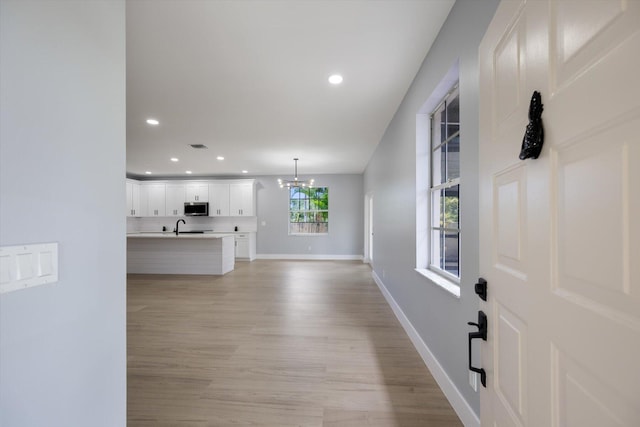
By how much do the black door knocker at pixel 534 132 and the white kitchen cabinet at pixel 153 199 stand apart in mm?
9614

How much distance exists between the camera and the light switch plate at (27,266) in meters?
0.73

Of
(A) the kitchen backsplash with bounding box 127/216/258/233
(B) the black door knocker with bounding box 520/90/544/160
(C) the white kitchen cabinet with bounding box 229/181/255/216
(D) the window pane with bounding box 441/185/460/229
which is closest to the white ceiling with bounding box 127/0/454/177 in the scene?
(D) the window pane with bounding box 441/185/460/229

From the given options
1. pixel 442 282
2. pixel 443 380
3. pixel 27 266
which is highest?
pixel 27 266

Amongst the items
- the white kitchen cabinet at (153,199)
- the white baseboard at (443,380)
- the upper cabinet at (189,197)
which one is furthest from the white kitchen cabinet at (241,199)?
the white baseboard at (443,380)

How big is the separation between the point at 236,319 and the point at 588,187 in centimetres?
363

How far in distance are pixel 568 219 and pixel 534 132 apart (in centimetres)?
23

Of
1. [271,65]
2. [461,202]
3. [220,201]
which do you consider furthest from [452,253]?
[220,201]

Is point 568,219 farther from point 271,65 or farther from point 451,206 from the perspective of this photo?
point 271,65

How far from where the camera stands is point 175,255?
616 centimetres

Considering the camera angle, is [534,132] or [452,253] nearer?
[534,132]

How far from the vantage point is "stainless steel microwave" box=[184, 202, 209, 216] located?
27.0ft

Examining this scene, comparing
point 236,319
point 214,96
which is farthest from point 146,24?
point 236,319

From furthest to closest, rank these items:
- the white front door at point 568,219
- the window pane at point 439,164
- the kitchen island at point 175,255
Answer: the kitchen island at point 175,255 → the window pane at point 439,164 → the white front door at point 568,219

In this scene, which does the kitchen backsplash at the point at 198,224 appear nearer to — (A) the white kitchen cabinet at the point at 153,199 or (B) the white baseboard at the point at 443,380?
(A) the white kitchen cabinet at the point at 153,199
